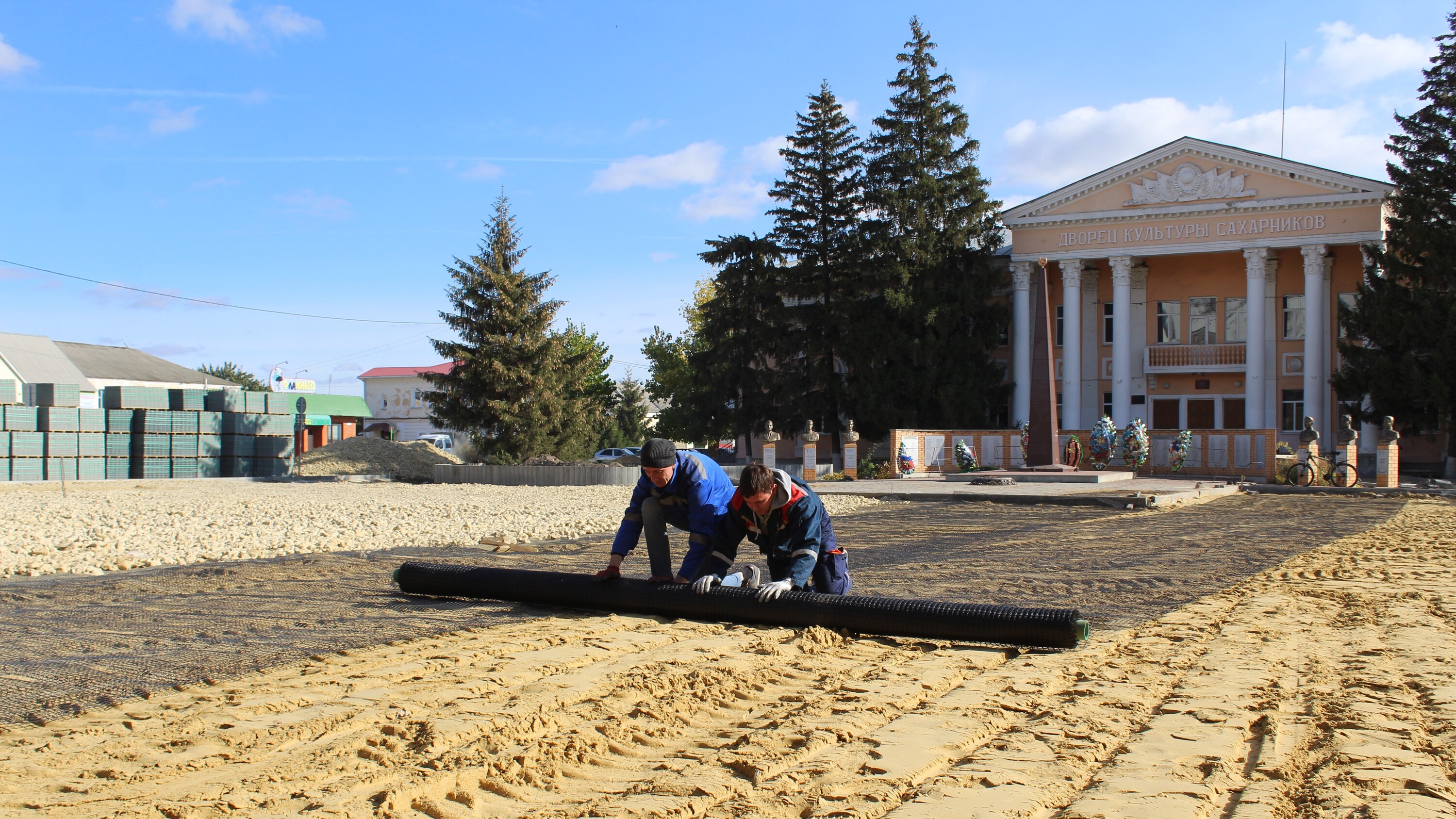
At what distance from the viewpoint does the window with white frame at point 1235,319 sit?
4175 cm

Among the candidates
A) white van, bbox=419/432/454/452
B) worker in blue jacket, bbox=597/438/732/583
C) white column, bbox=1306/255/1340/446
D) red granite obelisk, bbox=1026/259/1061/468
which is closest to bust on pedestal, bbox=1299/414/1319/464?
red granite obelisk, bbox=1026/259/1061/468

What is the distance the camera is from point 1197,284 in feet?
140

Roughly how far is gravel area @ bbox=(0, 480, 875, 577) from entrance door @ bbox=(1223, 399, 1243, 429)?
23.9 metres

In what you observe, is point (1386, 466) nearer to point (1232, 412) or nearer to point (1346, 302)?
point (1232, 412)

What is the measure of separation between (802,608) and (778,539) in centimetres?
57

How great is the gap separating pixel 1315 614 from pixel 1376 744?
148 inches

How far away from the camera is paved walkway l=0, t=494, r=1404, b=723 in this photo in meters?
5.77

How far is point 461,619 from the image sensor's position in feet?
24.1

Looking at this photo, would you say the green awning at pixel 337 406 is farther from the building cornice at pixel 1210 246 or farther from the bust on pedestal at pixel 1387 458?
the bust on pedestal at pixel 1387 458

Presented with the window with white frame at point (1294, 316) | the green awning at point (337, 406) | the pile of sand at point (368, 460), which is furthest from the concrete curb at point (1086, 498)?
the green awning at point (337, 406)

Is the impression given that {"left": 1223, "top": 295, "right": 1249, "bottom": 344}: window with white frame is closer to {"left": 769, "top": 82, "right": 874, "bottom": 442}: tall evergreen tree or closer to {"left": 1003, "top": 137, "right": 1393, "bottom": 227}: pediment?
{"left": 1003, "top": 137, "right": 1393, "bottom": 227}: pediment

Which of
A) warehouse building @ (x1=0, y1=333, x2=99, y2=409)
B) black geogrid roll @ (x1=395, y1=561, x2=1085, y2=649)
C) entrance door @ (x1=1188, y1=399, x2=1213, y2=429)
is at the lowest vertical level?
black geogrid roll @ (x1=395, y1=561, x2=1085, y2=649)

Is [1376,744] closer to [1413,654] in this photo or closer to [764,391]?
[1413,654]

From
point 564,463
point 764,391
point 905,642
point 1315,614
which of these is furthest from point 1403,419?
point 905,642
